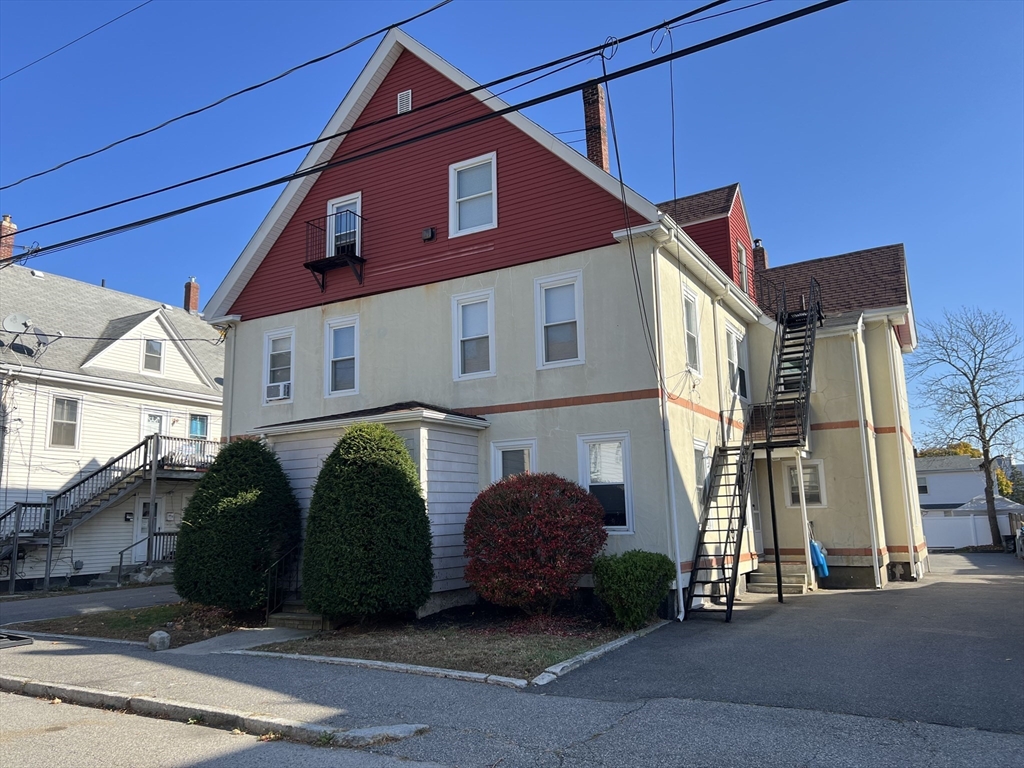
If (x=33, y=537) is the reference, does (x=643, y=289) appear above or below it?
above

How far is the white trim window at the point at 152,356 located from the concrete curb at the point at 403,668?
19.7 m

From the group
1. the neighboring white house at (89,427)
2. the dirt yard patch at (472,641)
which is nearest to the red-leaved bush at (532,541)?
the dirt yard patch at (472,641)

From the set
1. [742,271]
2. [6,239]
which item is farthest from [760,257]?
[6,239]

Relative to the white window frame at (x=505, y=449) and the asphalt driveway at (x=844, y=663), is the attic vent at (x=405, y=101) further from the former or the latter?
the asphalt driveway at (x=844, y=663)

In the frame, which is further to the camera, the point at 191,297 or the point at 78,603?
the point at 191,297

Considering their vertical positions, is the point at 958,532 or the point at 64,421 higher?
the point at 64,421

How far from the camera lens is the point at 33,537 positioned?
22.3m

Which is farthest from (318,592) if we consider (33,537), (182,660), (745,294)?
(33,537)

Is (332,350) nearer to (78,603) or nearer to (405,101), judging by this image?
(405,101)

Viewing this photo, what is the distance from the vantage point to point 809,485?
61.7 feet

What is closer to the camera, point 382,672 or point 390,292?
point 382,672

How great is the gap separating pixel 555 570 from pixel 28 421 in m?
19.6

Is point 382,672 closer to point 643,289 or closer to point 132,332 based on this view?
point 643,289

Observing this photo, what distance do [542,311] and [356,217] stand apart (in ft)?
16.9
